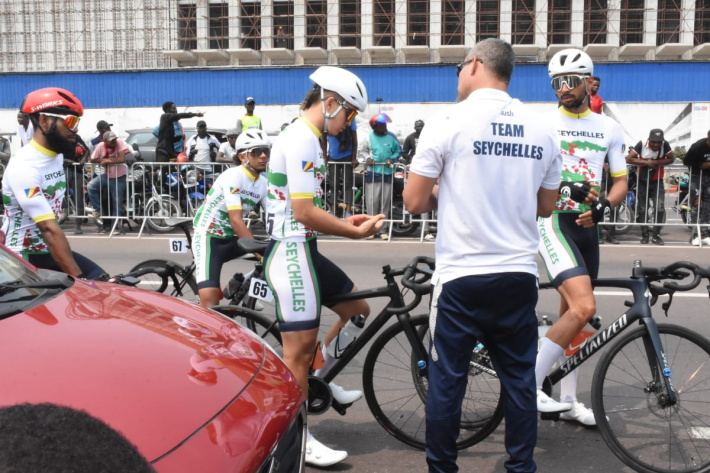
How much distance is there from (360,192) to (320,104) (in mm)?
9329

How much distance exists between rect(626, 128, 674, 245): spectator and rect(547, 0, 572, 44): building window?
→ 31901mm

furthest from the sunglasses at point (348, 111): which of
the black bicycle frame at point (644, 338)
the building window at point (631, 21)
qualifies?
the building window at point (631, 21)

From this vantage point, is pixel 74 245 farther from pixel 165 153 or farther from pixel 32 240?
pixel 32 240

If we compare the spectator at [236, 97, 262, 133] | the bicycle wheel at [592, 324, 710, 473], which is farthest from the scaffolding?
the bicycle wheel at [592, 324, 710, 473]

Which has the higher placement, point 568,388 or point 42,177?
point 42,177

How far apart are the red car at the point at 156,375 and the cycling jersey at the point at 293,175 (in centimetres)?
81

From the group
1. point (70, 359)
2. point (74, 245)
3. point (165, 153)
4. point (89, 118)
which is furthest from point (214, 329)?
point (89, 118)

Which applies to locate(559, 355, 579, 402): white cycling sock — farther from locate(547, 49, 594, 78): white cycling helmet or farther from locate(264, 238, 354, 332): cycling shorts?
locate(547, 49, 594, 78): white cycling helmet

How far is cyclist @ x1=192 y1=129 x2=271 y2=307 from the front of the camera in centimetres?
546

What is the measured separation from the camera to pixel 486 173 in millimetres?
3092

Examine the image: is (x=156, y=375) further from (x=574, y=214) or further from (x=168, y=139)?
(x=168, y=139)

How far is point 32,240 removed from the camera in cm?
462

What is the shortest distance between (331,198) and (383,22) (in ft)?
108

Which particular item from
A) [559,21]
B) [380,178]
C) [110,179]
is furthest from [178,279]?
[559,21]
